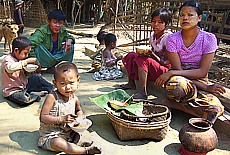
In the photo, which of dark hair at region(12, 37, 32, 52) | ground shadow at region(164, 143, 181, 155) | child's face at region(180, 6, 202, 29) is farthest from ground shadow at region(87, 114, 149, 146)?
child's face at region(180, 6, 202, 29)

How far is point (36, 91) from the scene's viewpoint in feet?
12.1

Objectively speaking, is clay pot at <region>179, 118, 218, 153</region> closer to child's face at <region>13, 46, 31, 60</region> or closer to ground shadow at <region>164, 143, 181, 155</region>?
ground shadow at <region>164, 143, 181, 155</region>

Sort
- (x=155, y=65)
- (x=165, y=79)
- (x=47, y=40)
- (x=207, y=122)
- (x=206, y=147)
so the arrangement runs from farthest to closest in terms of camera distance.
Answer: (x=47, y=40) < (x=155, y=65) < (x=165, y=79) < (x=207, y=122) < (x=206, y=147)

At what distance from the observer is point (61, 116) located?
7.55 feet

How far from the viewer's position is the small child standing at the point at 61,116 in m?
2.28

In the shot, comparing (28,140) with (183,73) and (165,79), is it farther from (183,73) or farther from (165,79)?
(183,73)

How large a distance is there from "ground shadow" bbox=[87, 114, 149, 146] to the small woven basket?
53 mm

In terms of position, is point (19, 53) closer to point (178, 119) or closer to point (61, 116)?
point (61, 116)

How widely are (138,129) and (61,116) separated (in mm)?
706

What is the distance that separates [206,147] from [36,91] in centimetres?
229

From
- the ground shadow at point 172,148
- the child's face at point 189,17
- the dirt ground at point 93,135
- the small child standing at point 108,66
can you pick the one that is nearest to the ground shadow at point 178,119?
the dirt ground at point 93,135

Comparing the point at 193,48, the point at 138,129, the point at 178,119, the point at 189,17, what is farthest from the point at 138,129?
the point at 189,17

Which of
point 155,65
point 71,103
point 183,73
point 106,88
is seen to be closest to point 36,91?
point 106,88

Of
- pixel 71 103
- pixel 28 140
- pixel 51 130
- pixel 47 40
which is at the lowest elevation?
pixel 28 140
